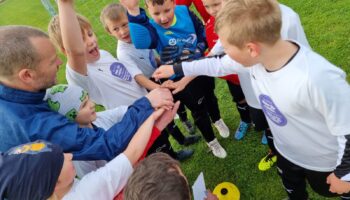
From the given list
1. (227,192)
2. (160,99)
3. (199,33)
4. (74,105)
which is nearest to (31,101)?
(74,105)

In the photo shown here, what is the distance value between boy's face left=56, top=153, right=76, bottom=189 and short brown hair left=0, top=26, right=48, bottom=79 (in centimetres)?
51

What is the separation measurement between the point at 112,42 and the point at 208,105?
3934 mm

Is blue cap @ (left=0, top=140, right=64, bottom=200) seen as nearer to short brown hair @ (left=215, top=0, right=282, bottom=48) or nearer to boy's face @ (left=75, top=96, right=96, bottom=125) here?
boy's face @ (left=75, top=96, right=96, bottom=125)

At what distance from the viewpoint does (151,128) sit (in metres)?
1.91

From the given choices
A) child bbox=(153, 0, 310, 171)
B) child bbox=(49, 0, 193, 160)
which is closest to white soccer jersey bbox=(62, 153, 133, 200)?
child bbox=(49, 0, 193, 160)

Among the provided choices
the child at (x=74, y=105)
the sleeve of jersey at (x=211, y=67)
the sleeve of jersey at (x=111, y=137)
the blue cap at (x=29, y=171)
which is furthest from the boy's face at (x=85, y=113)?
the sleeve of jersey at (x=211, y=67)

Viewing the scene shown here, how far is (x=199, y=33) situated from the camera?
2.97 m

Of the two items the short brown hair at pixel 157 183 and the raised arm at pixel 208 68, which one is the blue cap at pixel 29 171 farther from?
the raised arm at pixel 208 68

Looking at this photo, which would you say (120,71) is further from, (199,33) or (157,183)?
(157,183)

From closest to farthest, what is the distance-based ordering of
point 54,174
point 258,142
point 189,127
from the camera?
point 54,174, point 258,142, point 189,127

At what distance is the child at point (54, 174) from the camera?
1.37 metres

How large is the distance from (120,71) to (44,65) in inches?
41.1

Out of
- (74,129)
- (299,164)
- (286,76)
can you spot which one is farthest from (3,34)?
(299,164)

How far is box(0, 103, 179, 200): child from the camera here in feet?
4.49
